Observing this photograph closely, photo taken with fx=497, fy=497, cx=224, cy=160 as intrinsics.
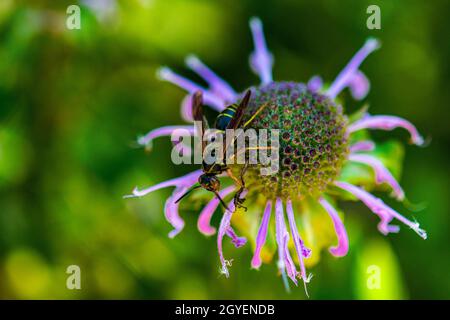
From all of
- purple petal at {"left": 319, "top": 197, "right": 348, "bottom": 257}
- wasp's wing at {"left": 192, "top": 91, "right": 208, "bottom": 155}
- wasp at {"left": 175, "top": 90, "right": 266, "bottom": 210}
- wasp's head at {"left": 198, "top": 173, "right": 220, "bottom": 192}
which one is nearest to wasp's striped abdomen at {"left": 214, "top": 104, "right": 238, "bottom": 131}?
wasp at {"left": 175, "top": 90, "right": 266, "bottom": 210}

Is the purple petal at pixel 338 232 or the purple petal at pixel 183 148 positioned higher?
the purple petal at pixel 183 148

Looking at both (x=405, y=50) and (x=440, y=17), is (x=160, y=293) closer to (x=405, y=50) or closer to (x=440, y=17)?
(x=405, y=50)

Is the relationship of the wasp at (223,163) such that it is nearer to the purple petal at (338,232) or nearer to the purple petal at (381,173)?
the purple petal at (338,232)

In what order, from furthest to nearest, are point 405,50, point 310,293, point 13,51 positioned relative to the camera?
1. point 405,50
2. point 13,51
3. point 310,293

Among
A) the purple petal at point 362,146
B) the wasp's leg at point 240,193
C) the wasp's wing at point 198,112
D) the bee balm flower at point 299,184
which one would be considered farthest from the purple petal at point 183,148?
the purple petal at point 362,146

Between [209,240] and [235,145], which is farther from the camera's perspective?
[209,240]

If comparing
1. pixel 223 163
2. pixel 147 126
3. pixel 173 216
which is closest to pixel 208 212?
pixel 173 216

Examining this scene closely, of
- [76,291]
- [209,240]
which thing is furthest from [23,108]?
[209,240]

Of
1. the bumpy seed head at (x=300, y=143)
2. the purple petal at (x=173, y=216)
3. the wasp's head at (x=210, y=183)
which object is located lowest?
the purple petal at (x=173, y=216)
